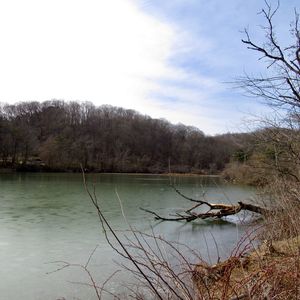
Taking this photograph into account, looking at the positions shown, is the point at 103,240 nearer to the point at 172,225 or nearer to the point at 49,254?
the point at 49,254

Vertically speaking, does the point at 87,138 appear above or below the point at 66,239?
above

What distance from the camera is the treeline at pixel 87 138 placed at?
63719 millimetres

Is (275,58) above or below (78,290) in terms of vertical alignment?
above

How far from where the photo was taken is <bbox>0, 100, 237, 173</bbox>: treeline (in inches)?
2509

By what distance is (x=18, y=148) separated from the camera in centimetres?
6450

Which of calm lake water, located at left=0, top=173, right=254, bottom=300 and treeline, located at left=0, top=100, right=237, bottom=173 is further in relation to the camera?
treeline, located at left=0, top=100, right=237, bottom=173

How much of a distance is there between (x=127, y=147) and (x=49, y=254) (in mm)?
73209

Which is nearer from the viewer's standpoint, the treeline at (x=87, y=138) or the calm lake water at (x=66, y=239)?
the calm lake water at (x=66, y=239)

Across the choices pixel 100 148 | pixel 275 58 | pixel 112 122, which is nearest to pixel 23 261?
pixel 275 58

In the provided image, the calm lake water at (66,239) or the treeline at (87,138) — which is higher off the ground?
the treeline at (87,138)

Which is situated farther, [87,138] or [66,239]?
[87,138]

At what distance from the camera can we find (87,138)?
80.1 metres

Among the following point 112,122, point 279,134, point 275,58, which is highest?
point 112,122

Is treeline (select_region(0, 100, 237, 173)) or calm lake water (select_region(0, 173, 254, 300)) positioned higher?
treeline (select_region(0, 100, 237, 173))
